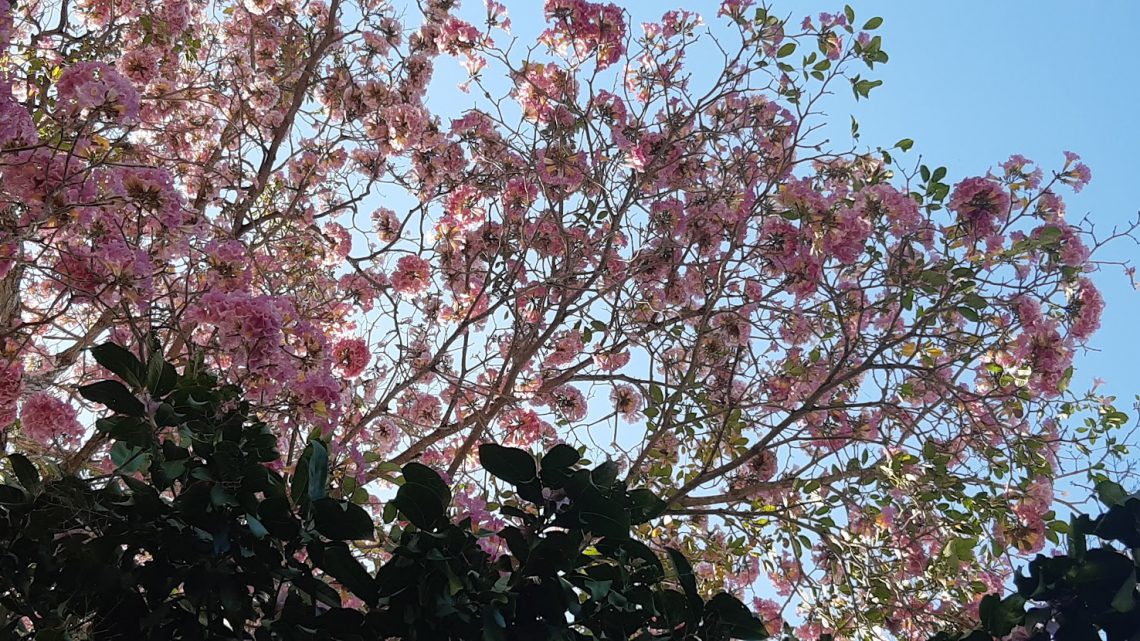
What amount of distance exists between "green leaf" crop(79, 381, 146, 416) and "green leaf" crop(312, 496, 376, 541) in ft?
1.08

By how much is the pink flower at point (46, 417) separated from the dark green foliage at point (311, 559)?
1.50 meters

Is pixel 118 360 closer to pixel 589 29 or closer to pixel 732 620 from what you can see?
pixel 732 620

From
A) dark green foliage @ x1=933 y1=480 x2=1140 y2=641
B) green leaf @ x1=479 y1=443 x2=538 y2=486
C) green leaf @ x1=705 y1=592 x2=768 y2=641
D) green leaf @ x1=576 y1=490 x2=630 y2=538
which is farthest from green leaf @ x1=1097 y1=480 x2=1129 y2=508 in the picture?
green leaf @ x1=479 y1=443 x2=538 y2=486

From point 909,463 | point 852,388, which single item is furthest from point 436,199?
point 909,463

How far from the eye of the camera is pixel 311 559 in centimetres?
123

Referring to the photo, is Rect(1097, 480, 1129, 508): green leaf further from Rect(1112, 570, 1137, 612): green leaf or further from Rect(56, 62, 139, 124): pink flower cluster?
Rect(56, 62, 139, 124): pink flower cluster

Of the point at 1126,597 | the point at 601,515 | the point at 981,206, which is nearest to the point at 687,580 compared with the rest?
the point at 601,515

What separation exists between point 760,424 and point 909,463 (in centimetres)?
60

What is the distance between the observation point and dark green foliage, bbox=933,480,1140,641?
121 centimetres

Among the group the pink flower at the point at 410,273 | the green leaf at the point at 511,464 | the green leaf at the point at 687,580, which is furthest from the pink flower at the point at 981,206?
the green leaf at the point at 511,464

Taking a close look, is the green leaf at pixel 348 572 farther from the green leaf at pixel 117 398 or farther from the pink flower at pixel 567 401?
the pink flower at pixel 567 401

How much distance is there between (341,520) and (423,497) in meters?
0.11

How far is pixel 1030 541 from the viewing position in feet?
10.5

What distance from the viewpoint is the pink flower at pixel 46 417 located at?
260cm
